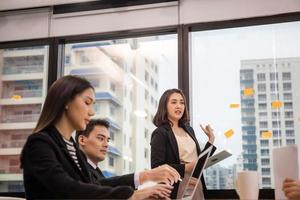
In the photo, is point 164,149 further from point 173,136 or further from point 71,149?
point 71,149

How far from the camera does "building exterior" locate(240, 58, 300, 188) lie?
148 inches

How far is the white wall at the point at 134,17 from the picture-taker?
3.97 metres

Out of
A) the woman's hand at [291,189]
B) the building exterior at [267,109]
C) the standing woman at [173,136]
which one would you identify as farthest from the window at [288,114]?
the woman's hand at [291,189]

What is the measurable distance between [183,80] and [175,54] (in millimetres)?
325

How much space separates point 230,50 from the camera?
160 inches

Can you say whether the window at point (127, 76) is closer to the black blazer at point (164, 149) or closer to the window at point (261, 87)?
the window at point (261, 87)

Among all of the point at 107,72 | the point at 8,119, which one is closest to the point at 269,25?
the point at 107,72

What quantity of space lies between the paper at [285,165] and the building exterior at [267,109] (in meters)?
2.39

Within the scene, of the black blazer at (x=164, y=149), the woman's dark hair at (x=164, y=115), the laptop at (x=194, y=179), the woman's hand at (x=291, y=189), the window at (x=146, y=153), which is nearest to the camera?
the woman's hand at (x=291, y=189)

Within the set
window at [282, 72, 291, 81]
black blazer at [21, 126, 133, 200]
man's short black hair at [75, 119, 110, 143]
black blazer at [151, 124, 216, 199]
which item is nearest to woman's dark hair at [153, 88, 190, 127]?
black blazer at [151, 124, 216, 199]

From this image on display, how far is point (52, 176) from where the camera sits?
143 centimetres

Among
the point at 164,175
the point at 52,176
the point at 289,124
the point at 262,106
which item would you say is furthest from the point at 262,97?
the point at 52,176

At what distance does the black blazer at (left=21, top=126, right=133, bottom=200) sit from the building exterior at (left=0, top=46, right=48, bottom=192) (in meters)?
3.06

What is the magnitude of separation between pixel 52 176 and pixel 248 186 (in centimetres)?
65
